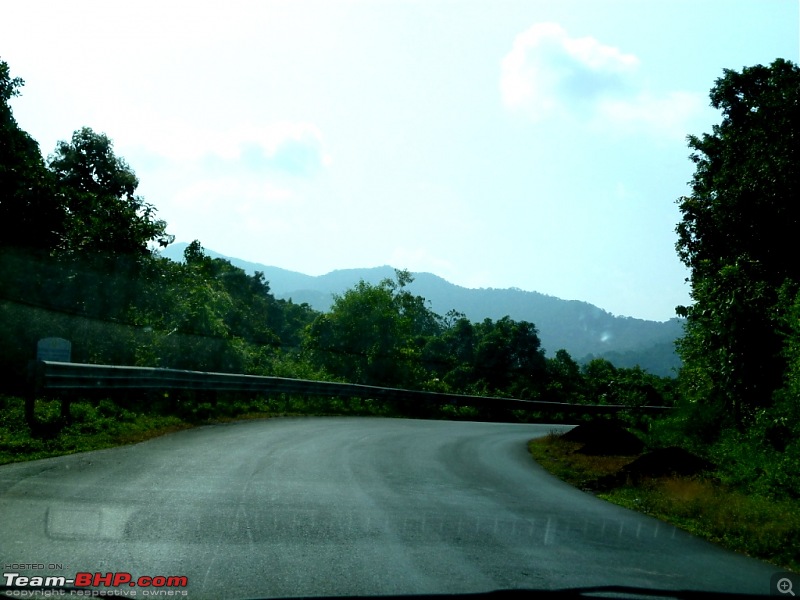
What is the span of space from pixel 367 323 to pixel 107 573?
161 ft

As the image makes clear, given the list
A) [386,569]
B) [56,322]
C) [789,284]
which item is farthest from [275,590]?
[56,322]

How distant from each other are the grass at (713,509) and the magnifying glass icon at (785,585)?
803 mm

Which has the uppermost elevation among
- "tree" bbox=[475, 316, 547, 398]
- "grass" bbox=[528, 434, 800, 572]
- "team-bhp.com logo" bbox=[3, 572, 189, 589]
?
"tree" bbox=[475, 316, 547, 398]

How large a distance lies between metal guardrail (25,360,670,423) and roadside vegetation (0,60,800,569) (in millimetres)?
503

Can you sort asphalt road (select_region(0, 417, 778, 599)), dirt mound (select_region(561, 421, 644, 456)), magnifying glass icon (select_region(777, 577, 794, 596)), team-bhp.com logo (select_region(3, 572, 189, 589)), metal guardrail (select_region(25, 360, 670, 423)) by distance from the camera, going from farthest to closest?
1. dirt mound (select_region(561, 421, 644, 456))
2. metal guardrail (select_region(25, 360, 670, 423))
3. magnifying glass icon (select_region(777, 577, 794, 596))
4. asphalt road (select_region(0, 417, 778, 599))
5. team-bhp.com logo (select_region(3, 572, 189, 589))

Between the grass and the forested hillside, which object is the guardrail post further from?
the grass

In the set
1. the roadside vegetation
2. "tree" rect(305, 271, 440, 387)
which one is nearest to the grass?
the roadside vegetation

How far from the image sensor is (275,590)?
16.3ft

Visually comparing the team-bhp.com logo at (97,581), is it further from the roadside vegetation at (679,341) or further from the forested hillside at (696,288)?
the forested hillside at (696,288)

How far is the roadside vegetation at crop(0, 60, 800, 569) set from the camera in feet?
37.4

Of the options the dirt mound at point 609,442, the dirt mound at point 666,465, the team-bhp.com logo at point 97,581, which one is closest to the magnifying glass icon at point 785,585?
the team-bhp.com logo at point 97,581

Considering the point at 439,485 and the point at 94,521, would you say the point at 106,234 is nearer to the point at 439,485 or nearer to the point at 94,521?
the point at 439,485

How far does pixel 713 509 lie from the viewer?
30.8 ft

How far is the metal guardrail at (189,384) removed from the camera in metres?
12.3
